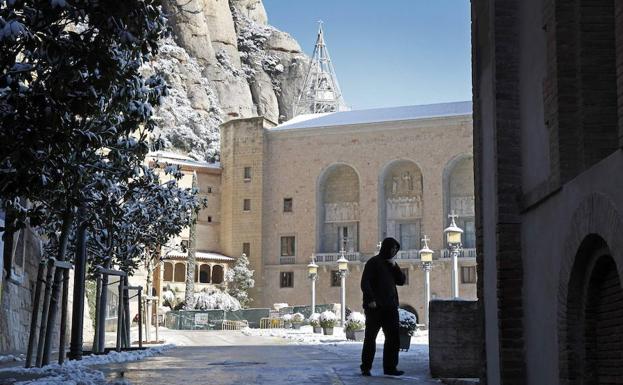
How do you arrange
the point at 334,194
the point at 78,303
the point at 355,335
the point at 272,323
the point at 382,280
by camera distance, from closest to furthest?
the point at 382,280 < the point at 78,303 < the point at 355,335 < the point at 272,323 < the point at 334,194

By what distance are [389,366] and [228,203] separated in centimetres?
5689

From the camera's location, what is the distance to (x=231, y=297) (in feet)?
194

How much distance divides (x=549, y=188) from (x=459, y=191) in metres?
53.8

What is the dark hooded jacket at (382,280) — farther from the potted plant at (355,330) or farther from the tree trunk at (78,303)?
the potted plant at (355,330)

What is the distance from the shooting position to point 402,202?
61.1 meters

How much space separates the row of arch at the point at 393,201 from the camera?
2338 inches

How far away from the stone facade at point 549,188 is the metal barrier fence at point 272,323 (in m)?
38.6

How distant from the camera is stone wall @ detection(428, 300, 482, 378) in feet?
30.8

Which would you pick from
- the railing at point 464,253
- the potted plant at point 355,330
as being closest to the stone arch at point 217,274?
the railing at point 464,253

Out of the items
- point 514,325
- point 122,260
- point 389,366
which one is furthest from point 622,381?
point 122,260

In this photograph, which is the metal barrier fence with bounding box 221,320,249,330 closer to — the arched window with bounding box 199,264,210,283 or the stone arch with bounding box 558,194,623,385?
the arched window with bounding box 199,264,210,283

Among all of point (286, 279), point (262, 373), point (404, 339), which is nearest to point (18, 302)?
point (404, 339)

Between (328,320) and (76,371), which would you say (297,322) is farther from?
(76,371)

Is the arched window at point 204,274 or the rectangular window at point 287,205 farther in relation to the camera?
the arched window at point 204,274
